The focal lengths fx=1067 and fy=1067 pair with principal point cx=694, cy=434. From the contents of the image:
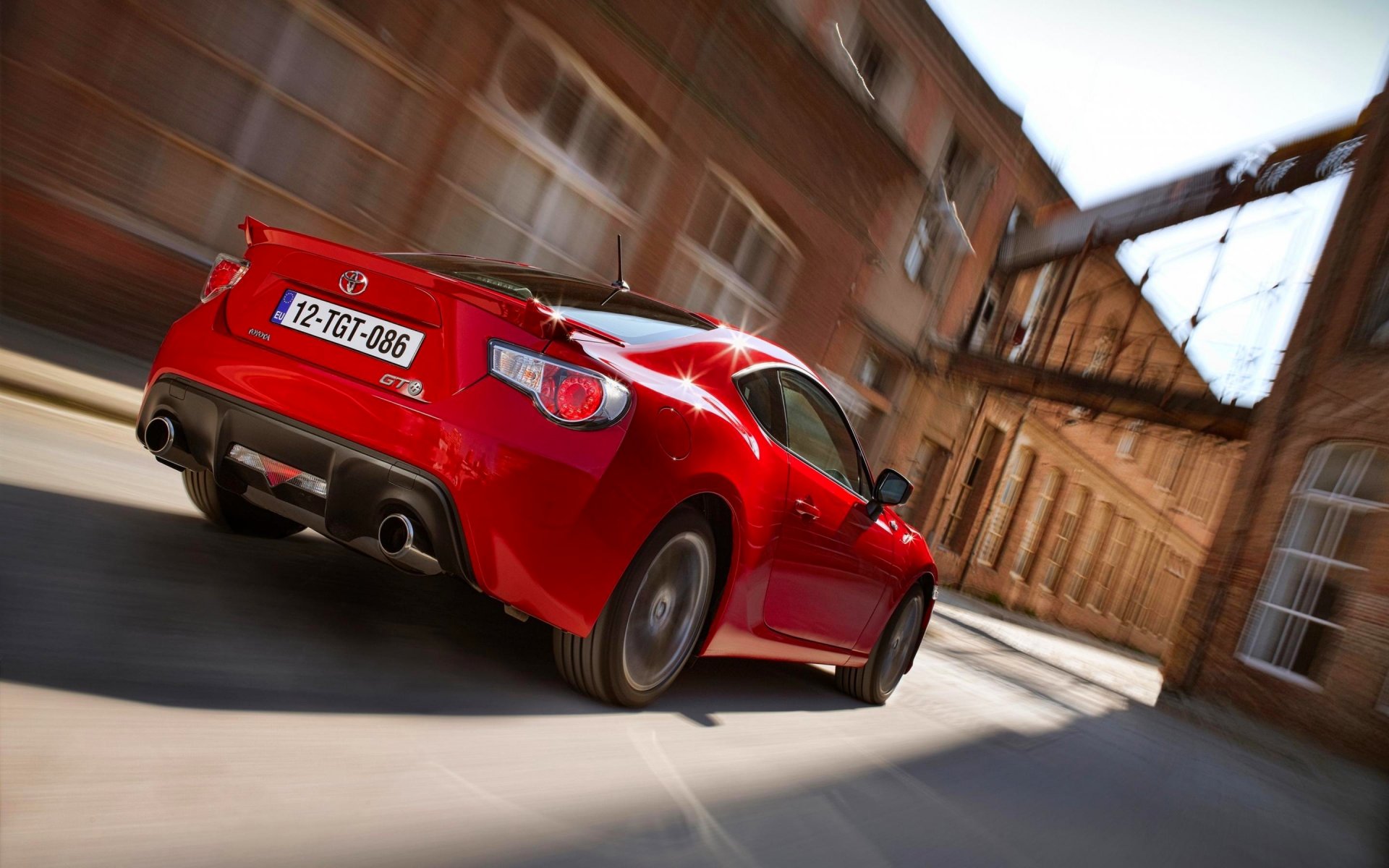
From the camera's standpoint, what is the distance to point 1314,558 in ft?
51.8

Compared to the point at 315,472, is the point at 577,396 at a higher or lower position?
higher

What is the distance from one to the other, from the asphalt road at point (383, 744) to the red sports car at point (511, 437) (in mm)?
375

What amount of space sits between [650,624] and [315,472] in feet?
3.84

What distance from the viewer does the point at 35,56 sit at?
8.05m

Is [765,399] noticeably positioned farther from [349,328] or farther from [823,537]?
[349,328]

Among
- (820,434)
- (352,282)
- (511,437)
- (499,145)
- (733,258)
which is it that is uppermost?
(733,258)

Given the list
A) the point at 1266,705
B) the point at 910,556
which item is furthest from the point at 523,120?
the point at 1266,705

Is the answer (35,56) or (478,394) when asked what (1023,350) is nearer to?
(35,56)

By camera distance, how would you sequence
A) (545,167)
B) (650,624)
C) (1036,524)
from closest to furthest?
1. (650,624)
2. (545,167)
3. (1036,524)

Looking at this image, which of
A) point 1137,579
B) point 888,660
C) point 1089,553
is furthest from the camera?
point 1137,579

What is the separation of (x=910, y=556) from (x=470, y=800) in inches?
134

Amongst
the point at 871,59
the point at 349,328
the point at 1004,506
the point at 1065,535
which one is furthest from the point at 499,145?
the point at 1065,535

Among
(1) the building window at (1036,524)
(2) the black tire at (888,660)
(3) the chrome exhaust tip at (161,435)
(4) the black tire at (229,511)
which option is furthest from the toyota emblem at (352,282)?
(1) the building window at (1036,524)

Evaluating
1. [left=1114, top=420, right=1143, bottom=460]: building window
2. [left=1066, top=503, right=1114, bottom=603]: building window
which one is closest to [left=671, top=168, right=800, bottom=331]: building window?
[left=1066, top=503, right=1114, bottom=603]: building window
